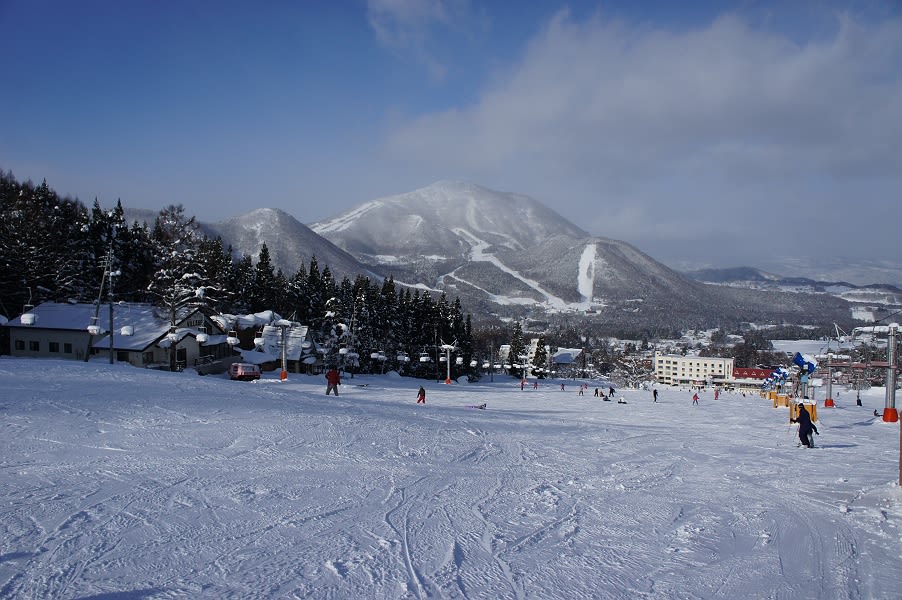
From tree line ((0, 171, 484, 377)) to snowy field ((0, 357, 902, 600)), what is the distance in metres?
20.2

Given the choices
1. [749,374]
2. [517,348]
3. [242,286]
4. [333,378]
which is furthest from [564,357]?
[333,378]

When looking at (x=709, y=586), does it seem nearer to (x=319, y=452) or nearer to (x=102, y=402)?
(x=319, y=452)

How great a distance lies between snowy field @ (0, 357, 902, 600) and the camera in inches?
200

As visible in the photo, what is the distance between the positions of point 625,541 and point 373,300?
47.6m

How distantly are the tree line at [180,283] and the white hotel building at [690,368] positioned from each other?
319ft

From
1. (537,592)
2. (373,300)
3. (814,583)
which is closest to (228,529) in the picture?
(537,592)

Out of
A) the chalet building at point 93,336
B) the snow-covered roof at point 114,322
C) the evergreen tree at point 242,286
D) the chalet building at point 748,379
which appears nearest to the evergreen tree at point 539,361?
the evergreen tree at point 242,286

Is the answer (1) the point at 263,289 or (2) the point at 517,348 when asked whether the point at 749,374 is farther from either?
(1) the point at 263,289

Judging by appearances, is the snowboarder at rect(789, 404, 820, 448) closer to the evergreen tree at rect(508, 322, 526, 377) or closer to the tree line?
the tree line

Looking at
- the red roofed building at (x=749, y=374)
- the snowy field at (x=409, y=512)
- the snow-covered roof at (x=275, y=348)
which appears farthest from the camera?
the red roofed building at (x=749, y=374)

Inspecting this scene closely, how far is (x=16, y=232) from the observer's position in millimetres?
35000

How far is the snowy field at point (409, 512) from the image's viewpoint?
509 centimetres

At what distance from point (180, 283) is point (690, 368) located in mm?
139033

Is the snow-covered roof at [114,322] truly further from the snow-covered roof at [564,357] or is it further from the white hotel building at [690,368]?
the white hotel building at [690,368]
